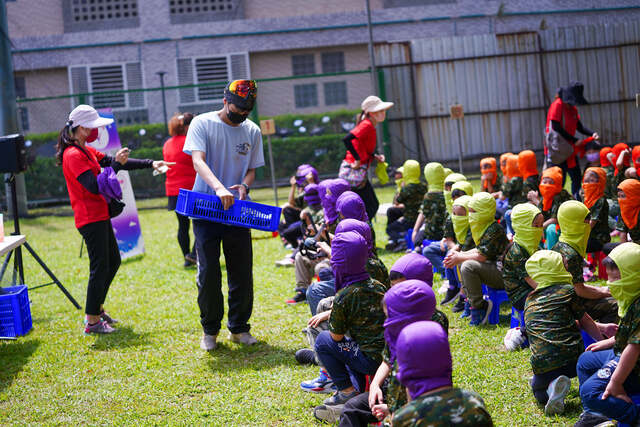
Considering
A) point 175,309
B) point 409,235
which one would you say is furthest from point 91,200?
point 409,235

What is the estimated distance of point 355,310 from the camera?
4039 millimetres

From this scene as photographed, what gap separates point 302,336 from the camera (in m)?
6.01

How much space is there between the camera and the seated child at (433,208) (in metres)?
7.65

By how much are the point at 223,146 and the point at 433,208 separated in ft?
9.90

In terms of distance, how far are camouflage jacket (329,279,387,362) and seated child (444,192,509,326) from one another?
72.2 inches

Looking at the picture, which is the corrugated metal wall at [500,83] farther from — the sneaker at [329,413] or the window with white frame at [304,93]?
the sneaker at [329,413]

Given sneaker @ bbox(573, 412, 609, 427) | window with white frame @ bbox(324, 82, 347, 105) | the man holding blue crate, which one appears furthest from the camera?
window with white frame @ bbox(324, 82, 347, 105)

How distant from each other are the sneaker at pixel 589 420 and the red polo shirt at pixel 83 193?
4.45m

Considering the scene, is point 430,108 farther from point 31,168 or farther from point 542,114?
point 31,168

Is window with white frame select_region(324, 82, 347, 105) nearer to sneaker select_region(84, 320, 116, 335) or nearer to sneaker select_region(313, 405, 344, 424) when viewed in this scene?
sneaker select_region(84, 320, 116, 335)

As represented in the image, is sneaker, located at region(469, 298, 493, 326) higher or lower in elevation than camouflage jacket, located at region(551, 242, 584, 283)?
lower

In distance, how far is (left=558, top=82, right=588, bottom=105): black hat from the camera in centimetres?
948

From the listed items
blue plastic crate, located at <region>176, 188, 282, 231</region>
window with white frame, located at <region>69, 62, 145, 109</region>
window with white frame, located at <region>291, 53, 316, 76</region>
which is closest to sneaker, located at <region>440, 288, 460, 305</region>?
blue plastic crate, located at <region>176, 188, 282, 231</region>

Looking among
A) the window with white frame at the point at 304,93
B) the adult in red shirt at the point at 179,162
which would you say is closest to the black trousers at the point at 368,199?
the adult in red shirt at the point at 179,162
